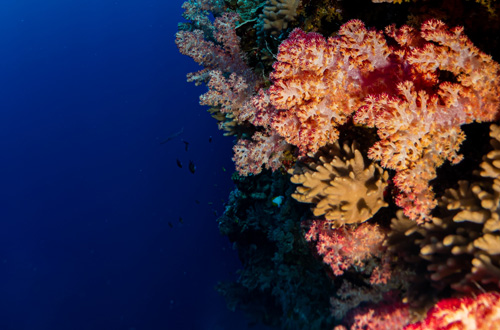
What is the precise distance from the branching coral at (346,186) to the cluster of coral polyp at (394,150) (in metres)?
0.01

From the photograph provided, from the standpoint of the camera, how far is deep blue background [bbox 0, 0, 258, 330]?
92.2 feet

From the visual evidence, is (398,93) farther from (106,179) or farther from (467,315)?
(106,179)

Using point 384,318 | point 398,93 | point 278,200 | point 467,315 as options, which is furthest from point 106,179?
point 467,315

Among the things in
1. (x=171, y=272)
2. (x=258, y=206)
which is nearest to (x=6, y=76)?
(x=171, y=272)

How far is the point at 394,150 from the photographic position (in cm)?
242

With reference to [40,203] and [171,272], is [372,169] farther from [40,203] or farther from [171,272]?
[40,203]

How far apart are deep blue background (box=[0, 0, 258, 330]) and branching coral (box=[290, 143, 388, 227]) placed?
1054 centimetres

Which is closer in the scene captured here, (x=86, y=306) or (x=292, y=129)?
(x=292, y=129)

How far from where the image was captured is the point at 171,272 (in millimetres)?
28250

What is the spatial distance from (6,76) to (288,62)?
94.9 meters

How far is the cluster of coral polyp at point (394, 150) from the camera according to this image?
2229mm

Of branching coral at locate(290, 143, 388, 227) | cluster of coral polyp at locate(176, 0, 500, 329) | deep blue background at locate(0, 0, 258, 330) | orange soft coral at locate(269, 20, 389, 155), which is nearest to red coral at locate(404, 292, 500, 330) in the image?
cluster of coral polyp at locate(176, 0, 500, 329)

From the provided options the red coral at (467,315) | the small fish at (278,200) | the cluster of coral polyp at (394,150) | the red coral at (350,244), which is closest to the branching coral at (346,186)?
the cluster of coral polyp at (394,150)

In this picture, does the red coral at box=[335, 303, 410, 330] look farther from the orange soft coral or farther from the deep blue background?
the deep blue background
